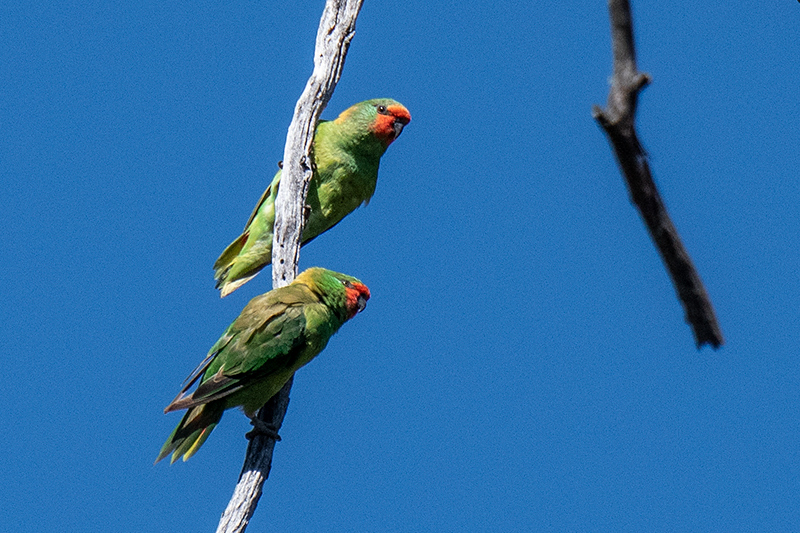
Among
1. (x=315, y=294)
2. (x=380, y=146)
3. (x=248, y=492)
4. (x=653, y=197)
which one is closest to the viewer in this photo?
(x=653, y=197)

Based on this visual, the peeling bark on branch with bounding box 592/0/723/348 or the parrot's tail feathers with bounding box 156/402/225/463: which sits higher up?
the parrot's tail feathers with bounding box 156/402/225/463

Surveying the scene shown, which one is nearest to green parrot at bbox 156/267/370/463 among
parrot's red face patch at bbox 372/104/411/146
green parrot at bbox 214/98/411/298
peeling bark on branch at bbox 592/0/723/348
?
green parrot at bbox 214/98/411/298

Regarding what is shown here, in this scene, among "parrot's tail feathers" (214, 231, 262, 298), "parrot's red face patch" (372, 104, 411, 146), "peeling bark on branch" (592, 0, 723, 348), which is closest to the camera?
"peeling bark on branch" (592, 0, 723, 348)

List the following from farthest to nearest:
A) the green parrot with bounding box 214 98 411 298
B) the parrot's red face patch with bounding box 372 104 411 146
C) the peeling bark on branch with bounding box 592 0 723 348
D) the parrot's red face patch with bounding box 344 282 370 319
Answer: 1. the parrot's red face patch with bounding box 372 104 411 146
2. the green parrot with bounding box 214 98 411 298
3. the parrot's red face patch with bounding box 344 282 370 319
4. the peeling bark on branch with bounding box 592 0 723 348

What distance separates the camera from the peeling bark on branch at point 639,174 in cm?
160

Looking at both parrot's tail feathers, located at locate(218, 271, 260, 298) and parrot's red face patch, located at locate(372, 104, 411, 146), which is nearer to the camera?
parrot's tail feathers, located at locate(218, 271, 260, 298)

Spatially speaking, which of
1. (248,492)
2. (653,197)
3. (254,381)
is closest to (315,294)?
(254,381)

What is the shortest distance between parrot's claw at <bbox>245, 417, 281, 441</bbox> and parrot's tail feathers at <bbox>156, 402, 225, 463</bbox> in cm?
30

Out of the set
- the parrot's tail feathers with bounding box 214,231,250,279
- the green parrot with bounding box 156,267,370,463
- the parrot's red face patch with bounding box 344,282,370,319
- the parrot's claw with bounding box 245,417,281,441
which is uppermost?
the parrot's tail feathers with bounding box 214,231,250,279

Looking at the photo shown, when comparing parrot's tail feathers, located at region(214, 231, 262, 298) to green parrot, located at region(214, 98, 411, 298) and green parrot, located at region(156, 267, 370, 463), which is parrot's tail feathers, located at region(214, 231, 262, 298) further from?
green parrot, located at region(156, 267, 370, 463)

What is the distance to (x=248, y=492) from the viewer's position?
Answer: 5.32 meters

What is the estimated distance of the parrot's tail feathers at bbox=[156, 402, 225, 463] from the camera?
18.9 ft

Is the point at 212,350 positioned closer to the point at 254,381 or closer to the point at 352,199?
the point at 254,381

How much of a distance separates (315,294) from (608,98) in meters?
4.82
